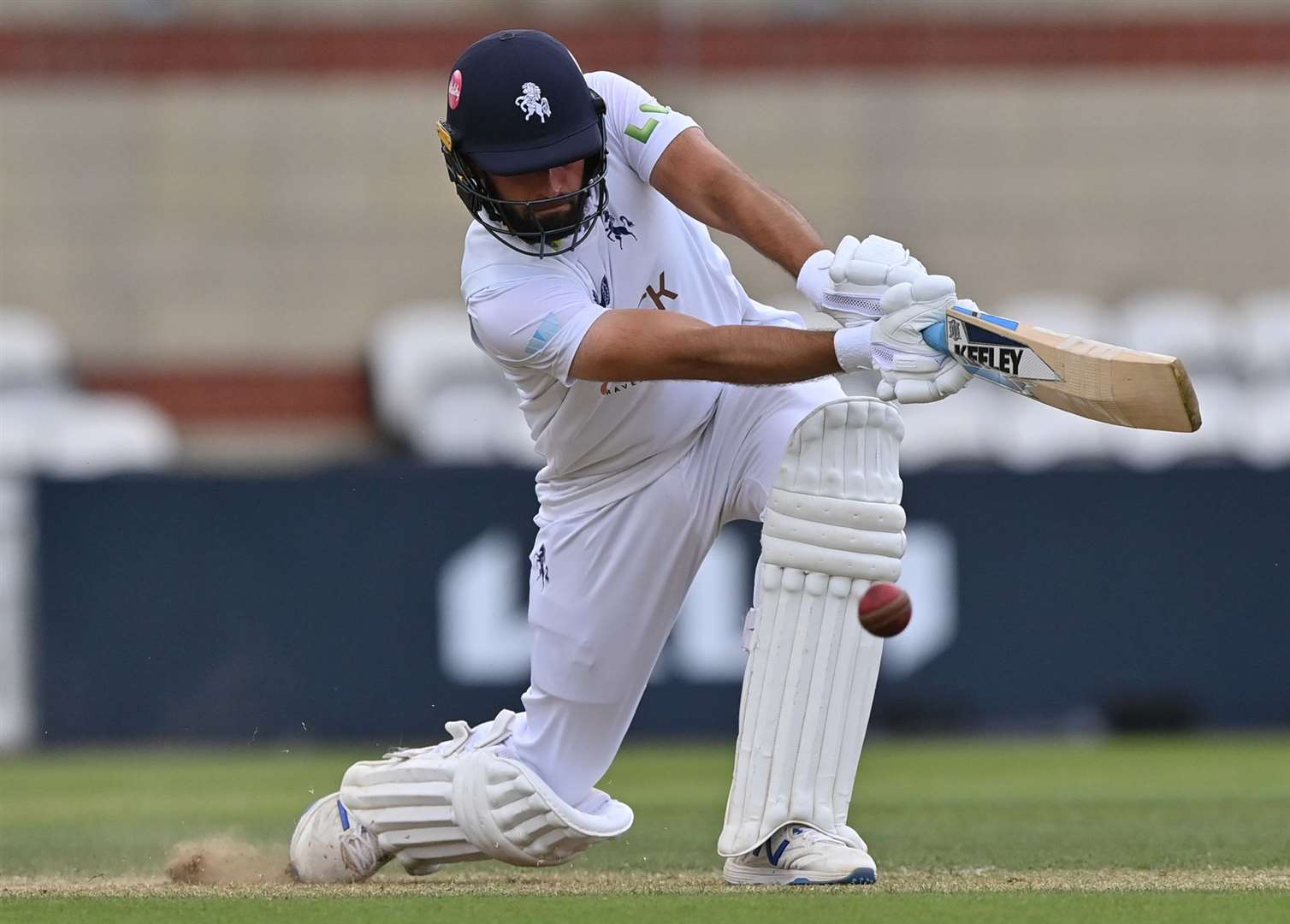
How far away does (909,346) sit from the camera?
13.8 feet

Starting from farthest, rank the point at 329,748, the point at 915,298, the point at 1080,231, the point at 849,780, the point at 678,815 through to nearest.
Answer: the point at 1080,231, the point at 329,748, the point at 678,815, the point at 849,780, the point at 915,298

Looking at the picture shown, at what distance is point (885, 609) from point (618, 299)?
911 mm

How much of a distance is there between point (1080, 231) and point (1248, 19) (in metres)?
1.81

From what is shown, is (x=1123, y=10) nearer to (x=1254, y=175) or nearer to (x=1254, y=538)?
(x=1254, y=175)

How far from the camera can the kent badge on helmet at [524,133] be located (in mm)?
4434

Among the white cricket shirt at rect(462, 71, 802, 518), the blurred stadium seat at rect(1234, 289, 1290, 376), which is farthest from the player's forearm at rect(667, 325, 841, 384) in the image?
the blurred stadium seat at rect(1234, 289, 1290, 376)

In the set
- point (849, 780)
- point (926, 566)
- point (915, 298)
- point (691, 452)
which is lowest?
point (926, 566)

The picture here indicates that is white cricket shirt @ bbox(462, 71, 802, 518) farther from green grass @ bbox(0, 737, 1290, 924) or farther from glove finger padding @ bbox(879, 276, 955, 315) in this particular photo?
green grass @ bbox(0, 737, 1290, 924)

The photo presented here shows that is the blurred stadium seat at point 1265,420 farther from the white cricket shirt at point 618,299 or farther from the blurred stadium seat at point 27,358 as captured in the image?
the white cricket shirt at point 618,299

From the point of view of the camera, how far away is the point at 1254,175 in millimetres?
15094

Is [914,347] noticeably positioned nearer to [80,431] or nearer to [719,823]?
[719,823]

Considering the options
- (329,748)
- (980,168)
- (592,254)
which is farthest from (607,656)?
(980,168)

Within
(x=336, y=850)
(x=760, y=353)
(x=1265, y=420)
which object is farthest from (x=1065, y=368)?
(x=1265, y=420)

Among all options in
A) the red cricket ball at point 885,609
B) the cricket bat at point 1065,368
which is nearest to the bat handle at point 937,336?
the cricket bat at point 1065,368
